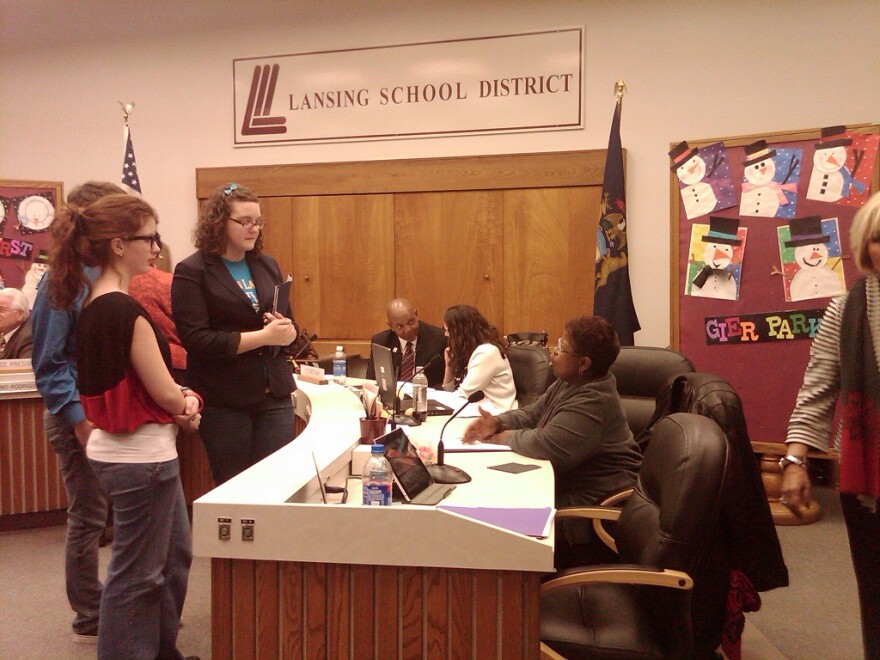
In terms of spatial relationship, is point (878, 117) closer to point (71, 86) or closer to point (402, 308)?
point (402, 308)

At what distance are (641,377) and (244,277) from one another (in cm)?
174

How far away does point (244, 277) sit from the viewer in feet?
8.38

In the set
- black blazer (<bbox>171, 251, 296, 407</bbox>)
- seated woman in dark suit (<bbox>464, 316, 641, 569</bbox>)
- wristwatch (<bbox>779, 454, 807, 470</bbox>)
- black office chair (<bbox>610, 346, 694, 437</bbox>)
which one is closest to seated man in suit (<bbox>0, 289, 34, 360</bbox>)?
black blazer (<bbox>171, 251, 296, 407</bbox>)

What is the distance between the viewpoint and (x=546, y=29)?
509cm

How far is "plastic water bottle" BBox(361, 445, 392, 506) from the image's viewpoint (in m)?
1.65

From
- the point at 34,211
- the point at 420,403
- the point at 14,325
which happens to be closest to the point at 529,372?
the point at 420,403

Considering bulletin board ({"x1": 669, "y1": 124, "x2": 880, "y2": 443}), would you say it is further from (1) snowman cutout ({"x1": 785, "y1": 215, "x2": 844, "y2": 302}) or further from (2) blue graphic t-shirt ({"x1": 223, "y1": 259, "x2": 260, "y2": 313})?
(2) blue graphic t-shirt ({"x1": 223, "y1": 259, "x2": 260, "y2": 313})

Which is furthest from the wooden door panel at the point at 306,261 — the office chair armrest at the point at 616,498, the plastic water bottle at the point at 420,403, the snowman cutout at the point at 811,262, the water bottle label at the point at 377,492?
the water bottle label at the point at 377,492

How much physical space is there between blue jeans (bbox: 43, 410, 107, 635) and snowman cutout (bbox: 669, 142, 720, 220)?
3517mm

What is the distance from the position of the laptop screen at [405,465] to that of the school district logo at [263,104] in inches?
170

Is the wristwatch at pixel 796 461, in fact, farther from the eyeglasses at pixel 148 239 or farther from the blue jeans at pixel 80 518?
the blue jeans at pixel 80 518

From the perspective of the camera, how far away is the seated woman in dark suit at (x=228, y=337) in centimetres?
238

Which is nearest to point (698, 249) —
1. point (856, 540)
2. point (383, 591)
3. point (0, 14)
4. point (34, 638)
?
point (856, 540)

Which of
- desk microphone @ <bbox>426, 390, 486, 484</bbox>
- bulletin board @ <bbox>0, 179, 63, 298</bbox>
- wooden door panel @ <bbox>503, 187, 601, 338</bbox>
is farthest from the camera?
bulletin board @ <bbox>0, 179, 63, 298</bbox>
